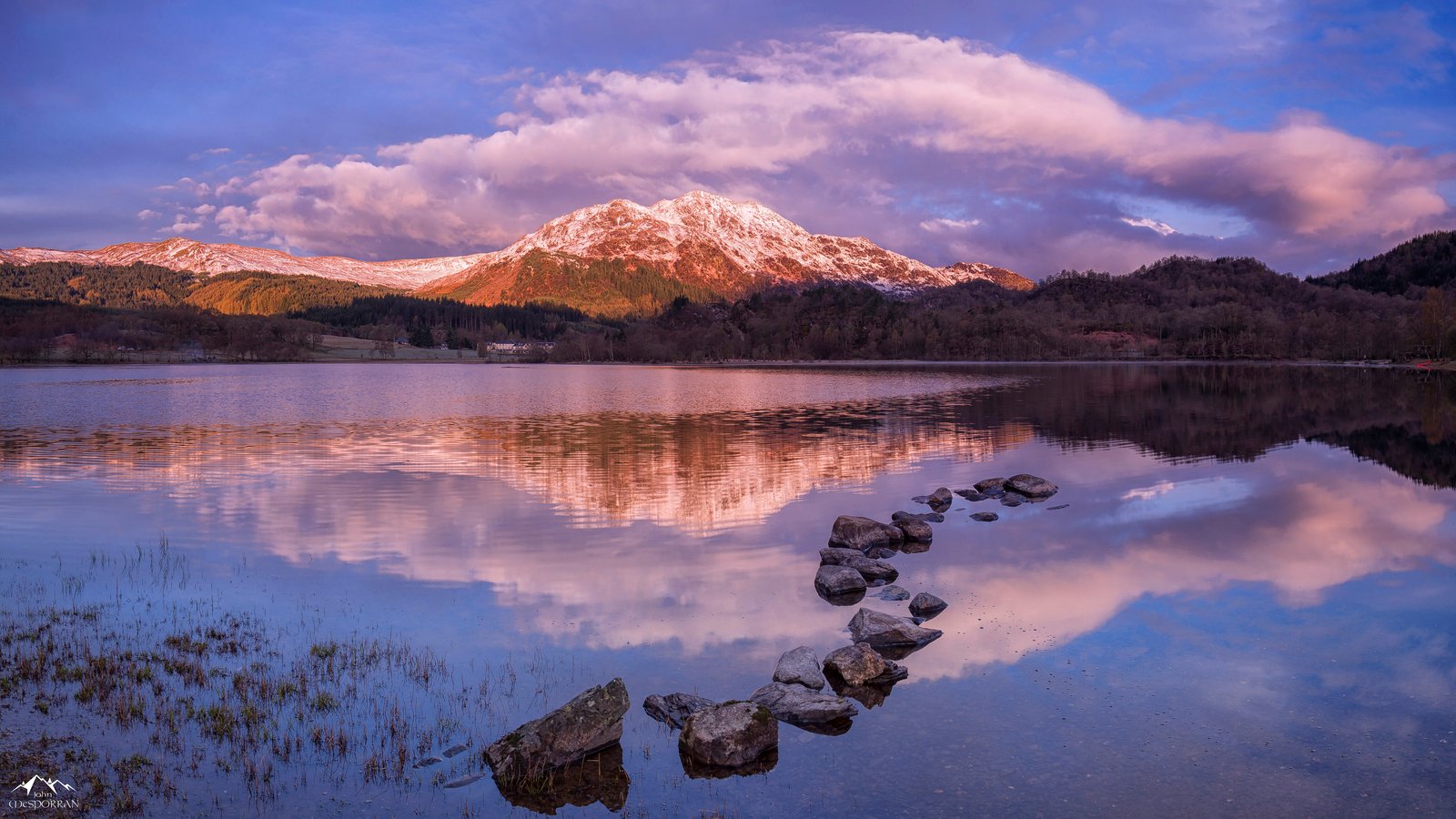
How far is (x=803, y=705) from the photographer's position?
1134cm

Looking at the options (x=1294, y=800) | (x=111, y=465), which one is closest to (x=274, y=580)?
(x=1294, y=800)

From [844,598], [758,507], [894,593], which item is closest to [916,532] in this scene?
[894,593]

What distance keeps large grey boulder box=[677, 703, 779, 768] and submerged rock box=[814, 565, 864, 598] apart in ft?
22.0

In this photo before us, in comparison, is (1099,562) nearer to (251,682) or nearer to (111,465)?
(251,682)

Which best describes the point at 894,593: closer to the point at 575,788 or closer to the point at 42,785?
the point at 575,788

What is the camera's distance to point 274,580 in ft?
58.1

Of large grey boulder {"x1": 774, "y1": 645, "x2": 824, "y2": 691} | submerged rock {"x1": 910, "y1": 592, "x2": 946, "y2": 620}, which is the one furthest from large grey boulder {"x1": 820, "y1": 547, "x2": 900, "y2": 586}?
large grey boulder {"x1": 774, "y1": 645, "x2": 824, "y2": 691}

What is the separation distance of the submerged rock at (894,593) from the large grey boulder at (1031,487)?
1308cm

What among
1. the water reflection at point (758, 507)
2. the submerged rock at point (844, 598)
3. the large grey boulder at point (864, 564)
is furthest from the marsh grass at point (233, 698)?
the large grey boulder at point (864, 564)

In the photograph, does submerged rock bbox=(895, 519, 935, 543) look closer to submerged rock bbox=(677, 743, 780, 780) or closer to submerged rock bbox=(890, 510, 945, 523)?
submerged rock bbox=(890, 510, 945, 523)

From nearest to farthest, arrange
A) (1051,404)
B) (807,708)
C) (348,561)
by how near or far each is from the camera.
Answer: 1. (807,708)
2. (348,561)
3. (1051,404)

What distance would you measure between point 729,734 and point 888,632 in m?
5.00

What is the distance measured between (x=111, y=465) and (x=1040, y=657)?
36.7 meters

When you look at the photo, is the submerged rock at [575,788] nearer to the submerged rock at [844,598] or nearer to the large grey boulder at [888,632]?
the large grey boulder at [888,632]
